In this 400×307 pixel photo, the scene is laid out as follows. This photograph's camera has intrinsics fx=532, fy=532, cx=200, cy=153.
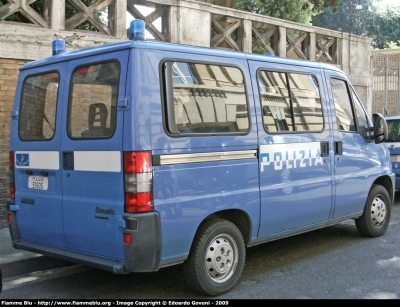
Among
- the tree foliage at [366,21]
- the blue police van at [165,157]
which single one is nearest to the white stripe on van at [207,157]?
the blue police van at [165,157]

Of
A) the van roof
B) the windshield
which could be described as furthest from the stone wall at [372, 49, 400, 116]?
the van roof

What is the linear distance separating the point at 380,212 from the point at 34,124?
469 cm

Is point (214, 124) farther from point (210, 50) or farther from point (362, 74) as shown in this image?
point (362, 74)

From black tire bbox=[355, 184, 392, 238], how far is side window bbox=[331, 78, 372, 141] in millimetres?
781

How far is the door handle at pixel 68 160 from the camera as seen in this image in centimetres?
480

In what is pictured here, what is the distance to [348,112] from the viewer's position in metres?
6.74

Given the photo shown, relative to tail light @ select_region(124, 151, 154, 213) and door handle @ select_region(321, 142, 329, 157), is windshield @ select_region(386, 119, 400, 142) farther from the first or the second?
tail light @ select_region(124, 151, 154, 213)

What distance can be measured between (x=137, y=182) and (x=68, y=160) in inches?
35.4

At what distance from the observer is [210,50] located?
5059 mm

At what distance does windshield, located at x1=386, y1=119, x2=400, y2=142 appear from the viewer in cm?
1046

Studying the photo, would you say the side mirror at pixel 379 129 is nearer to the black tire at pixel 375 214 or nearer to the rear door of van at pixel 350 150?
the rear door of van at pixel 350 150

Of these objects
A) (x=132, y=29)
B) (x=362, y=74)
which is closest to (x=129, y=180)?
(x=132, y=29)

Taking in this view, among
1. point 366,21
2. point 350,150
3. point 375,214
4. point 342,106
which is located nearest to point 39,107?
point 342,106

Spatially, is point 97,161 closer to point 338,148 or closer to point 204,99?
point 204,99
